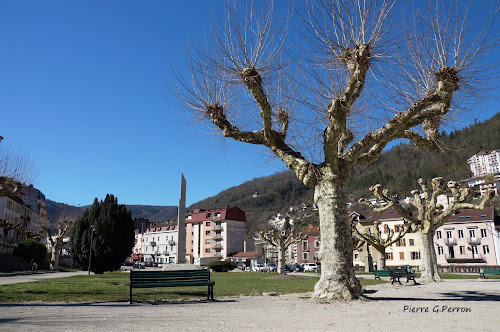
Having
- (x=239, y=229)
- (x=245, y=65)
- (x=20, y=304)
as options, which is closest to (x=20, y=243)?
(x=20, y=304)

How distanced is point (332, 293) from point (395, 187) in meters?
158

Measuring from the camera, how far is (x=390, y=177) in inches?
6668

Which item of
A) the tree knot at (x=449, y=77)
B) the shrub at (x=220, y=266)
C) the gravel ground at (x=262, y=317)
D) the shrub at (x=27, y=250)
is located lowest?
the shrub at (x=220, y=266)

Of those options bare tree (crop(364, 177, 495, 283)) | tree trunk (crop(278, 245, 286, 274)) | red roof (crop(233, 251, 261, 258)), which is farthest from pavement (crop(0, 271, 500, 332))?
red roof (crop(233, 251, 261, 258))

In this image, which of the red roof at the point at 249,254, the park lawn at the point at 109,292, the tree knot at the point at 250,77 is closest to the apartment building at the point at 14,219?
the park lawn at the point at 109,292

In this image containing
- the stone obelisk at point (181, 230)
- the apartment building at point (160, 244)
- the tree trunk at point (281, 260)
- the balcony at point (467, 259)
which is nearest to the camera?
the stone obelisk at point (181, 230)

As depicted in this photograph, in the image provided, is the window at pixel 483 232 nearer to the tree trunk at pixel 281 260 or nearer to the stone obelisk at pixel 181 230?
the tree trunk at pixel 281 260

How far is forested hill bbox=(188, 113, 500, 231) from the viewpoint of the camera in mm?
153500

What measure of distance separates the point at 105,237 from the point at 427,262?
97.5 ft

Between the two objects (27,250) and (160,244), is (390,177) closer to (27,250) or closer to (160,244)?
(160,244)

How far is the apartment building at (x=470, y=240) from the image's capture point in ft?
195

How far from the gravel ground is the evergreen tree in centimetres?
3009

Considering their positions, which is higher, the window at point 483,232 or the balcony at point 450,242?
the window at point 483,232

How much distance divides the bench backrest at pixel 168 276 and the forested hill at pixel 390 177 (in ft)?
430
